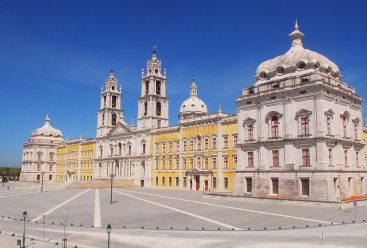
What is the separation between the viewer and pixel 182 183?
60.5 metres

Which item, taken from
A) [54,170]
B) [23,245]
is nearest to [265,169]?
[23,245]

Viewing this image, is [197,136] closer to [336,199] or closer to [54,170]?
[336,199]

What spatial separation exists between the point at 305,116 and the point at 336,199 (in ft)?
26.1

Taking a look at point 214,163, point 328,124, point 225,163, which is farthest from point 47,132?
point 328,124

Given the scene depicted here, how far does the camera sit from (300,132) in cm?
3509

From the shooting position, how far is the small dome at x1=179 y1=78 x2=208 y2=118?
294 feet

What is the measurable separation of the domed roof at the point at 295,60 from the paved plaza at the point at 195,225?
14189mm

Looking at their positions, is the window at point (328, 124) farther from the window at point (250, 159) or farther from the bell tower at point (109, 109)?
the bell tower at point (109, 109)

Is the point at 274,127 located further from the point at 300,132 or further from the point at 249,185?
the point at 249,185

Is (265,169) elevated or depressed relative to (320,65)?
depressed

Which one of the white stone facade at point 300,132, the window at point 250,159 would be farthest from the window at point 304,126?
the window at point 250,159

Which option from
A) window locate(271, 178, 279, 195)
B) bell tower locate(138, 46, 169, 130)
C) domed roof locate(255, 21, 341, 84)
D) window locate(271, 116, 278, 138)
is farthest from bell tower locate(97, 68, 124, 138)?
window locate(271, 178, 279, 195)

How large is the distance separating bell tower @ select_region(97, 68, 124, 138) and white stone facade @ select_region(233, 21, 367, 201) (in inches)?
2028

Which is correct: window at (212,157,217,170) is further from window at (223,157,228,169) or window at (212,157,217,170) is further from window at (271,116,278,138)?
window at (271,116,278,138)
